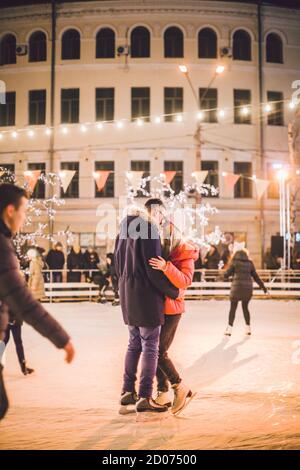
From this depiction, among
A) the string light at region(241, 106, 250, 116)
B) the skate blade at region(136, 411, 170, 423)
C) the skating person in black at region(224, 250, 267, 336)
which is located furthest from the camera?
the string light at region(241, 106, 250, 116)

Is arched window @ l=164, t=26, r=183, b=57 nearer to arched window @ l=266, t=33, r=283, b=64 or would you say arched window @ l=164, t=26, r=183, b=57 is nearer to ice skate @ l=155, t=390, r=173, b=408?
arched window @ l=266, t=33, r=283, b=64

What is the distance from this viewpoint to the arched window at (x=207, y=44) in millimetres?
29594

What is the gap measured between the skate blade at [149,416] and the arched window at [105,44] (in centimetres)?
2685

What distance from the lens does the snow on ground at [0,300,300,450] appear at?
455 cm

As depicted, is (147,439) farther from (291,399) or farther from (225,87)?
(225,87)

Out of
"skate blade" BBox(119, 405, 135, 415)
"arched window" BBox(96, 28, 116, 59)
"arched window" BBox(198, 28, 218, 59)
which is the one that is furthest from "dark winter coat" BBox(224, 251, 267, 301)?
"arched window" BBox(96, 28, 116, 59)

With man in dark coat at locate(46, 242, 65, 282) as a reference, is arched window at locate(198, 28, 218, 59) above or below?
above

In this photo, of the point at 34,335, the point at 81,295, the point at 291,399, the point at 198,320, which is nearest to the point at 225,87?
the point at 81,295

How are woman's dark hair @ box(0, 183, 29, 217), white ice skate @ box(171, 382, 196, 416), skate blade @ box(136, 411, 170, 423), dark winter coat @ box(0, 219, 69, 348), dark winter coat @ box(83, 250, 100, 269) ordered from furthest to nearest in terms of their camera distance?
dark winter coat @ box(83, 250, 100, 269), white ice skate @ box(171, 382, 196, 416), skate blade @ box(136, 411, 170, 423), woman's dark hair @ box(0, 183, 29, 217), dark winter coat @ box(0, 219, 69, 348)

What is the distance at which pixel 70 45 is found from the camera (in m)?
29.9

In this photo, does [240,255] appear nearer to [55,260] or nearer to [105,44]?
[55,260]

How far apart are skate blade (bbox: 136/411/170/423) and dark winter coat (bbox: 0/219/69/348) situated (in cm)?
199

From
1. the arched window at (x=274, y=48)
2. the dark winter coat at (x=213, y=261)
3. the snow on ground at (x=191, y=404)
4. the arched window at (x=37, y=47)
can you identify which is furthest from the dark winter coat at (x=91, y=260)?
the arched window at (x=274, y=48)
